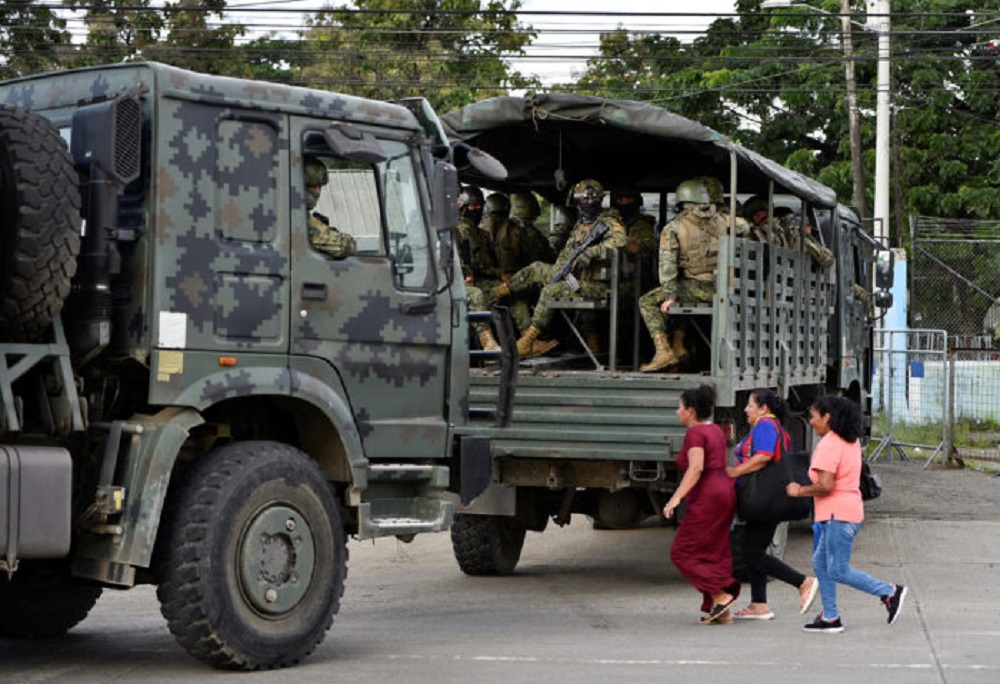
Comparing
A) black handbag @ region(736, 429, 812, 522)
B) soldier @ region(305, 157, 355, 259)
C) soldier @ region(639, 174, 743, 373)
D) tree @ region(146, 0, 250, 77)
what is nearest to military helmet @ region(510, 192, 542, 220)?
soldier @ region(639, 174, 743, 373)

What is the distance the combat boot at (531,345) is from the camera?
41.5 ft

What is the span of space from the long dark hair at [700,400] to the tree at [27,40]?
24977 mm

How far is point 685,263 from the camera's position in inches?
490

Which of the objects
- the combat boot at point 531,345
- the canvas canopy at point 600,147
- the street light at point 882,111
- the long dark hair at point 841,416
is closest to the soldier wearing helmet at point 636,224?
the canvas canopy at point 600,147

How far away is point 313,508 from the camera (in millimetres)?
8492

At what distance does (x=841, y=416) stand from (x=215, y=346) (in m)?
3.65

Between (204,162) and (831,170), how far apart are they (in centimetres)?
2810

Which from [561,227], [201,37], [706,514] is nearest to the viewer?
[706,514]

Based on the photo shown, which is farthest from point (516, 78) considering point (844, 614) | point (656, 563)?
point (844, 614)

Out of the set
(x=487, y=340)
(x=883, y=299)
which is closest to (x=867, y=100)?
(x=883, y=299)

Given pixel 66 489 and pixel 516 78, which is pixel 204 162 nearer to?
pixel 66 489

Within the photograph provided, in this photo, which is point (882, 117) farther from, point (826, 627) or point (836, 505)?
point (826, 627)

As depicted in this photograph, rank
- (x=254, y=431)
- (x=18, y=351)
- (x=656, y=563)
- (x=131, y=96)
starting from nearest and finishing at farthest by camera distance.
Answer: (x=18, y=351) → (x=131, y=96) → (x=254, y=431) → (x=656, y=563)

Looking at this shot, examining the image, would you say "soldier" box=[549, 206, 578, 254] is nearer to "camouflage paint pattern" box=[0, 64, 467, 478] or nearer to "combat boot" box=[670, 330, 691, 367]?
"combat boot" box=[670, 330, 691, 367]
